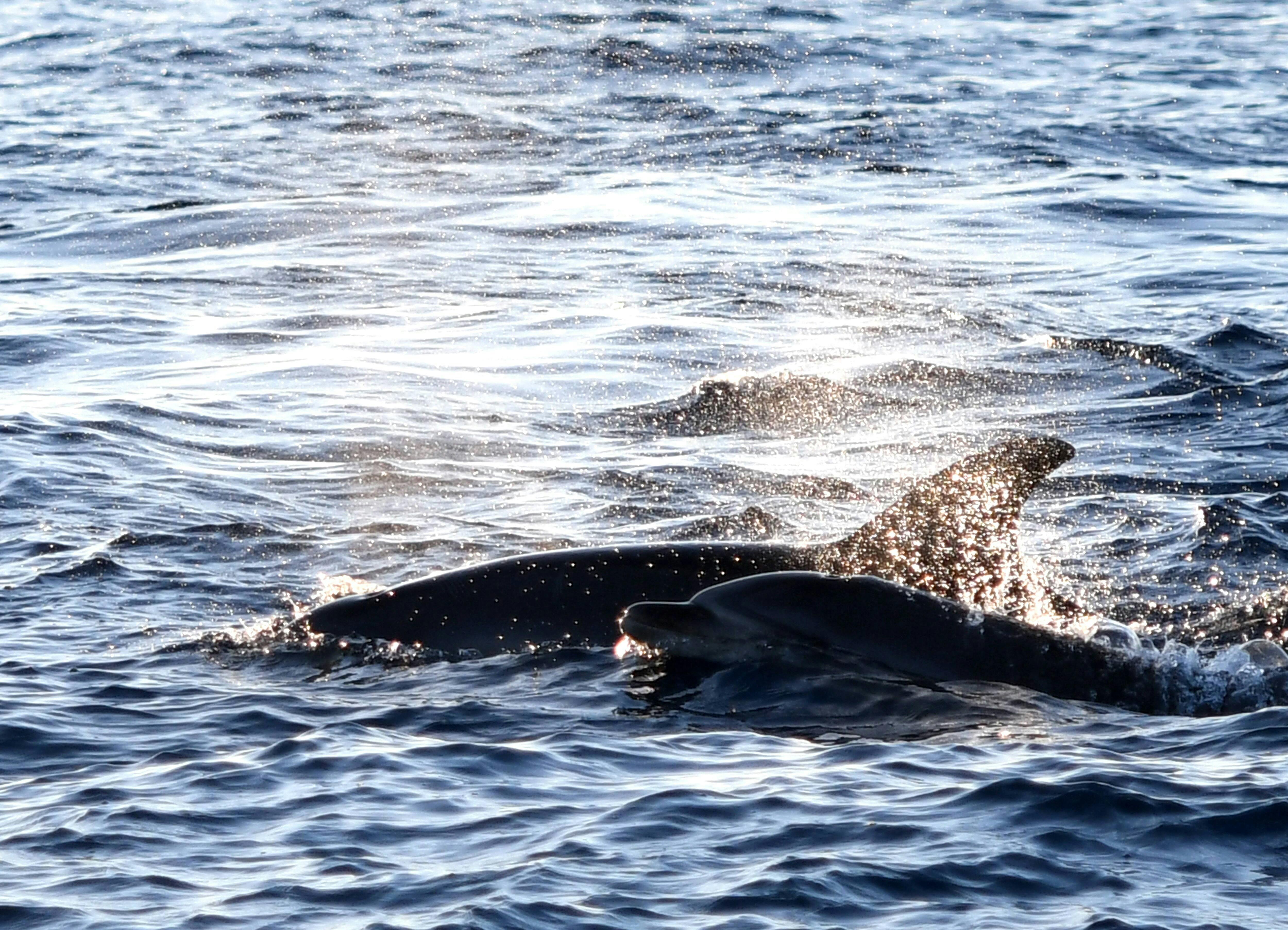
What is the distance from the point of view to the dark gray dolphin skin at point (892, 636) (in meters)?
9.82

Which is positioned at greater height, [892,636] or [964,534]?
[964,534]

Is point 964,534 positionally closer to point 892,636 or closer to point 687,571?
point 892,636

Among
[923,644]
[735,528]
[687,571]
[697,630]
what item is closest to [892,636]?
Result: [923,644]

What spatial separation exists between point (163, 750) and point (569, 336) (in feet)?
40.1

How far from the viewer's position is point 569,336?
2103cm

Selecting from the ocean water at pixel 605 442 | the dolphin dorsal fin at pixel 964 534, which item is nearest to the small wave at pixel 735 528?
the ocean water at pixel 605 442

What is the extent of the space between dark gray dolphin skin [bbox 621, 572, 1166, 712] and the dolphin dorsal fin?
59cm

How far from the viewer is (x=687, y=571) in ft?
35.5

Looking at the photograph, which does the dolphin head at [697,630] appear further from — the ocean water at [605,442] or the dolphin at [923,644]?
the ocean water at [605,442]

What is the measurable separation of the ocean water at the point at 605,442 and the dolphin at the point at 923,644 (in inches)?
5.3

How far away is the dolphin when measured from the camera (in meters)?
Answer: 9.81

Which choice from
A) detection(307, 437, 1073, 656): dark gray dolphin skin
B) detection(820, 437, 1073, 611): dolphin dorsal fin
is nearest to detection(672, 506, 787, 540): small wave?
detection(307, 437, 1073, 656): dark gray dolphin skin

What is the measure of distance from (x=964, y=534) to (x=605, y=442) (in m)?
6.30

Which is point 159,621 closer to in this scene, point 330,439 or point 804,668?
point 804,668
